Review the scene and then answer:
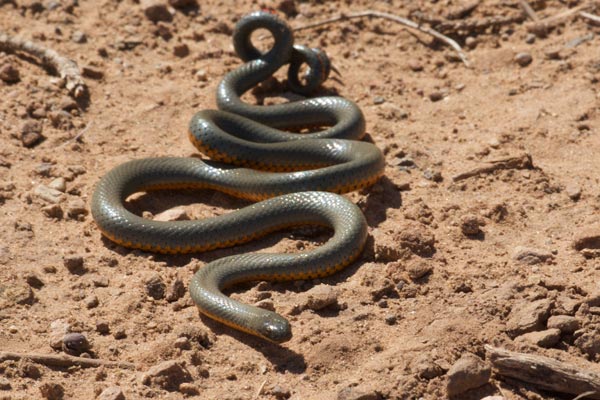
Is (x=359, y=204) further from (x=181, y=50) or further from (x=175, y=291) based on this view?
(x=181, y=50)

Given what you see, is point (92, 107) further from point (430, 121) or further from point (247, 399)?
point (247, 399)

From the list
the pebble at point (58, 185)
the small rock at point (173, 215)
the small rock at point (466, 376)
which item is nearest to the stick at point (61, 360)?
the small rock at point (173, 215)

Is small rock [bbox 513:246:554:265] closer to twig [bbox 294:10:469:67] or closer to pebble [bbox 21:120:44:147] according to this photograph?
twig [bbox 294:10:469:67]

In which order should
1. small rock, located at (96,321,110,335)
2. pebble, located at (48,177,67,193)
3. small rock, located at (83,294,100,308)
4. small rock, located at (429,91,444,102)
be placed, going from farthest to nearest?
small rock, located at (429,91,444,102) < pebble, located at (48,177,67,193) < small rock, located at (83,294,100,308) < small rock, located at (96,321,110,335)

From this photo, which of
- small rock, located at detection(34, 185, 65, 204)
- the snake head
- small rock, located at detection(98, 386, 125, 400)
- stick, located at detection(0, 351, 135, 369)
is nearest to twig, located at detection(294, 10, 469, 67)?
small rock, located at detection(34, 185, 65, 204)

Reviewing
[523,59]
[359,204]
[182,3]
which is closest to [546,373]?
[359,204]

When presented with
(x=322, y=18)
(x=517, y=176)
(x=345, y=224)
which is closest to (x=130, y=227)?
(x=345, y=224)
